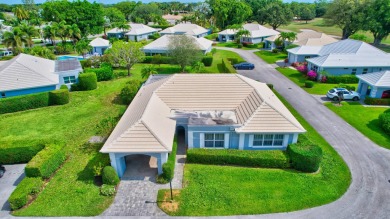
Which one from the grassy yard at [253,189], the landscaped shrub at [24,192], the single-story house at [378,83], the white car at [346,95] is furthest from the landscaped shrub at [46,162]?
the single-story house at [378,83]

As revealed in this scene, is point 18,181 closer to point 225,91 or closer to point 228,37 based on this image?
point 225,91

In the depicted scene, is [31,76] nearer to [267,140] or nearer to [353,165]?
[267,140]

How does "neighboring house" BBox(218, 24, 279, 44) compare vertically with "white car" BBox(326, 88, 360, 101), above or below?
above

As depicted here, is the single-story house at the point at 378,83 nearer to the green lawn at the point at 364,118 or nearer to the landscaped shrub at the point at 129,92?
the green lawn at the point at 364,118

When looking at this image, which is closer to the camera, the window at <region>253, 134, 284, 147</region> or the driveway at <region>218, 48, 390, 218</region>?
the driveway at <region>218, 48, 390, 218</region>

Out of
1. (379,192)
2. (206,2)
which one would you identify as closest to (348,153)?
(379,192)

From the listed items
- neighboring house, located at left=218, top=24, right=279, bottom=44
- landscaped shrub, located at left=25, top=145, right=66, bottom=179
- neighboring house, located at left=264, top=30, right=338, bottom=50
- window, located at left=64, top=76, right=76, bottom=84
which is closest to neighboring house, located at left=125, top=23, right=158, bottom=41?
neighboring house, located at left=218, top=24, right=279, bottom=44

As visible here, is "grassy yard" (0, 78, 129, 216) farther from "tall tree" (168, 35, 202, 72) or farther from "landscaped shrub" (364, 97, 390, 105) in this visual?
"landscaped shrub" (364, 97, 390, 105)
